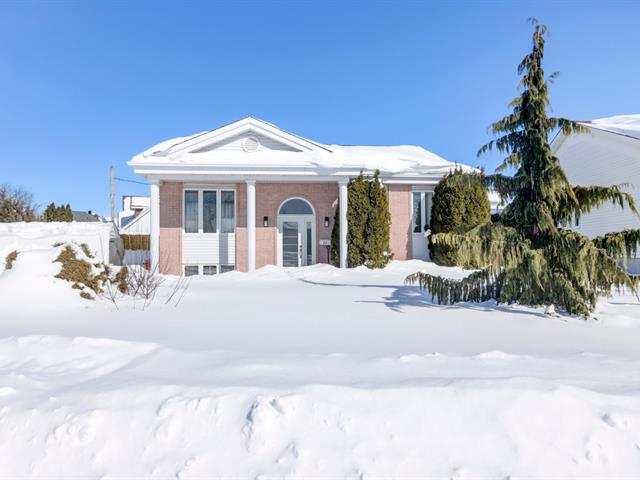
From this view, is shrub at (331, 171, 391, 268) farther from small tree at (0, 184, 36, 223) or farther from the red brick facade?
small tree at (0, 184, 36, 223)

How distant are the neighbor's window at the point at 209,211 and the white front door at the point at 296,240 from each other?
254 centimetres

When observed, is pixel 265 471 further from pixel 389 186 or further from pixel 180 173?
pixel 389 186

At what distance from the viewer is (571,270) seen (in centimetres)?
496

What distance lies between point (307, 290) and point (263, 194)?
20.6ft

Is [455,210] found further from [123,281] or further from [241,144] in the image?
[123,281]

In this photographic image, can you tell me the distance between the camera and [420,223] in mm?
13297

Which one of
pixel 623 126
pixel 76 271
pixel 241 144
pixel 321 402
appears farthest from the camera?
pixel 623 126

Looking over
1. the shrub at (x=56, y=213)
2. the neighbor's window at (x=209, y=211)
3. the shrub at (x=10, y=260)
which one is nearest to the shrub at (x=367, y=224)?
the neighbor's window at (x=209, y=211)

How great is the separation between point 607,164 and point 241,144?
1643 centimetres

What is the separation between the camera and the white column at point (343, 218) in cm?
1165

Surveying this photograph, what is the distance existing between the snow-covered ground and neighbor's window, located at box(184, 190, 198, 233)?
27.4 feet

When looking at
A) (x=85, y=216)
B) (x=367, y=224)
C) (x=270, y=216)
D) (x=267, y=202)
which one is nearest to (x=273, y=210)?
(x=270, y=216)

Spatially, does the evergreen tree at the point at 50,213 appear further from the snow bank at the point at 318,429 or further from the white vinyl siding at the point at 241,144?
the snow bank at the point at 318,429

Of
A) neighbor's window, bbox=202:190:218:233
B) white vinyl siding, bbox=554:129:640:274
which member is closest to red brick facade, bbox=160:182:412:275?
neighbor's window, bbox=202:190:218:233
